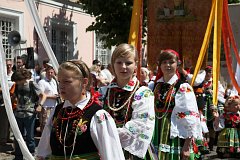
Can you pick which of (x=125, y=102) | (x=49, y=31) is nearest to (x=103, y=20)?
(x=49, y=31)

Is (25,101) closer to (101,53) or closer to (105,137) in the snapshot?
(105,137)

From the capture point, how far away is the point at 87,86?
2.55m

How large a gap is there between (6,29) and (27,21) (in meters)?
0.77

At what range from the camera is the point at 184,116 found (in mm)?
3770

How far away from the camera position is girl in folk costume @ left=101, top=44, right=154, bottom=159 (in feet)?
9.77

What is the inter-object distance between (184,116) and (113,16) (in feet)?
35.0

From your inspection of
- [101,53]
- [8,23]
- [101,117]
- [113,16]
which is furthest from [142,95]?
[101,53]

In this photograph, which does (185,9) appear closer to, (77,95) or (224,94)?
(224,94)

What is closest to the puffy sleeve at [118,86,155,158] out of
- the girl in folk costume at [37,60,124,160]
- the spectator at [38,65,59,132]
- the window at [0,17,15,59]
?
the girl in folk costume at [37,60,124,160]

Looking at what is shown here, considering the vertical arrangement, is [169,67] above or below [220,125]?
above

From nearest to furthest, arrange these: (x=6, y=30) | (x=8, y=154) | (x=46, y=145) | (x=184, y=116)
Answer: (x=46, y=145) < (x=184, y=116) < (x=8, y=154) < (x=6, y=30)

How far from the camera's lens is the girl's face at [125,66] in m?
3.08

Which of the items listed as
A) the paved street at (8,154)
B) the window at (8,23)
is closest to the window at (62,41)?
the window at (8,23)

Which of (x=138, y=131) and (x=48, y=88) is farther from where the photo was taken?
(x=48, y=88)
